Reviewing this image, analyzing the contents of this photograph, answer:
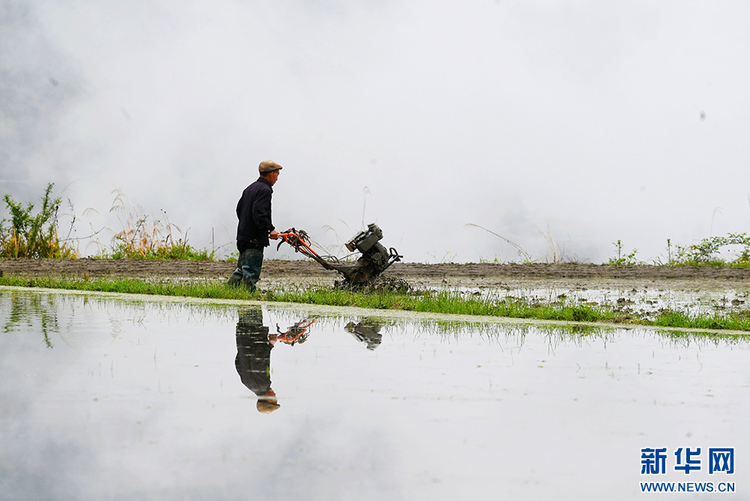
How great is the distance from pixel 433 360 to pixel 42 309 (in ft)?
18.2

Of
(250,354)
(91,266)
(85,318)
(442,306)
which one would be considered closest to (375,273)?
(442,306)

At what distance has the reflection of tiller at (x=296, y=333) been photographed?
6059mm

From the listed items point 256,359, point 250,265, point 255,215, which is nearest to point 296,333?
point 256,359

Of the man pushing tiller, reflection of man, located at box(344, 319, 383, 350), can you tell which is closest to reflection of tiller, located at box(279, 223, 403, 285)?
the man pushing tiller

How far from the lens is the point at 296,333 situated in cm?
655

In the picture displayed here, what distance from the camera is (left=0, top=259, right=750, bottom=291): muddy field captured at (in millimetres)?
13766

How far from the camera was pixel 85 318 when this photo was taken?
7520mm

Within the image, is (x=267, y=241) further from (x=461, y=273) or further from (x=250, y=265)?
(x=461, y=273)

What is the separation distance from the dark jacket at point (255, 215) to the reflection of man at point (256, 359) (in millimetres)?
2786

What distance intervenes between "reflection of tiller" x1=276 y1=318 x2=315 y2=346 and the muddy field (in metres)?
5.91

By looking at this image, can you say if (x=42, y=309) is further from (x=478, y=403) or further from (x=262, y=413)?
(x=478, y=403)

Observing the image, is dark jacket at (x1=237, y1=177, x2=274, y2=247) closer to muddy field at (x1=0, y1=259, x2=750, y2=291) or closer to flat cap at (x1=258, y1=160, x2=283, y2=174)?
flat cap at (x1=258, y1=160, x2=283, y2=174)

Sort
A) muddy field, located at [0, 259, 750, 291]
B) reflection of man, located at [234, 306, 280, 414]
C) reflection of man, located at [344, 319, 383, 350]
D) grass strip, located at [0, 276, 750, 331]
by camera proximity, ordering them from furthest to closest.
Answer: muddy field, located at [0, 259, 750, 291] → grass strip, located at [0, 276, 750, 331] → reflection of man, located at [344, 319, 383, 350] → reflection of man, located at [234, 306, 280, 414]

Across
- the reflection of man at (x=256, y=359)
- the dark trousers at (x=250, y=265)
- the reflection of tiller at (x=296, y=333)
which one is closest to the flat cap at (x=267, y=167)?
the dark trousers at (x=250, y=265)
